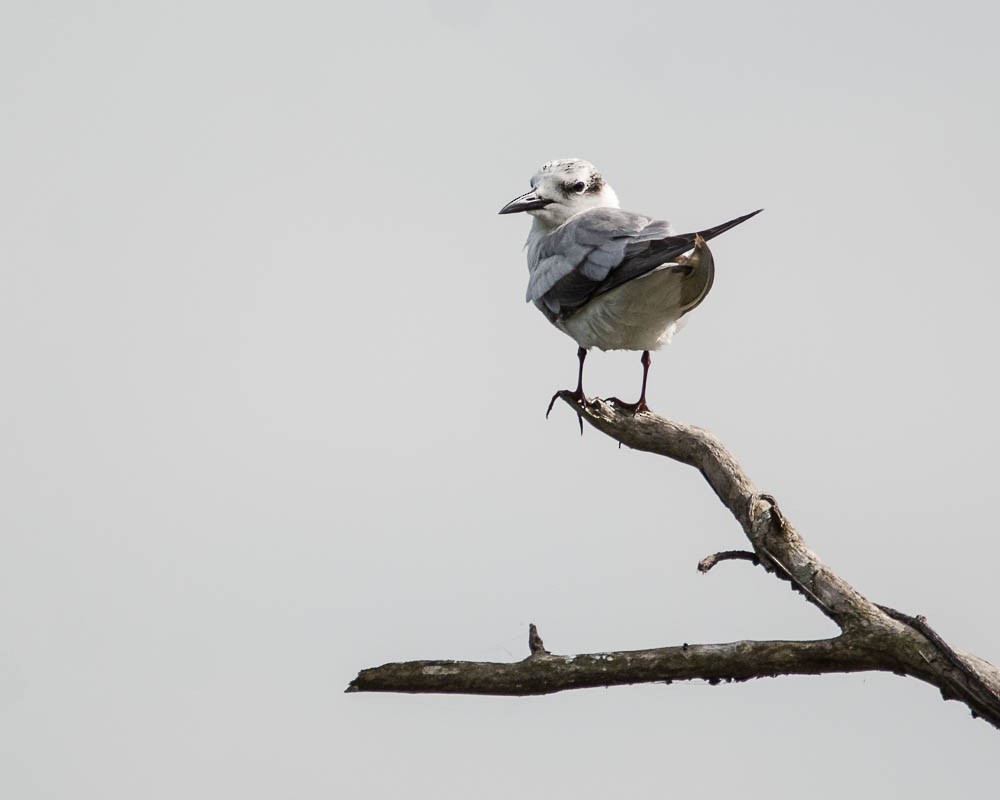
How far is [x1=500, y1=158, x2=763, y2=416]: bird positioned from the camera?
11758 millimetres

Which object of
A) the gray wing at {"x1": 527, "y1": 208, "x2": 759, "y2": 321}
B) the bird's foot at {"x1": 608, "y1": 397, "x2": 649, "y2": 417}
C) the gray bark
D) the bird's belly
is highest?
the gray wing at {"x1": 527, "y1": 208, "x2": 759, "y2": 321}

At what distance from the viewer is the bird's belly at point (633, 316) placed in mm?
11984

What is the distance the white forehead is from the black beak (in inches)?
9.2

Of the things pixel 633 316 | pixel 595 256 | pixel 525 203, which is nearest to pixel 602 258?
pixel 595 256

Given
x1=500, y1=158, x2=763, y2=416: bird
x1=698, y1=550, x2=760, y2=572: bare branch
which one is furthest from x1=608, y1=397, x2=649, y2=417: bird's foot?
x1=698, y1=550, x2=760, y2=572: bare branch

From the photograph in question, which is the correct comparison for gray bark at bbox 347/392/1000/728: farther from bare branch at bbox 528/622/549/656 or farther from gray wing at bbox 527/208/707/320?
gray wing at bbox 527/208/707/320

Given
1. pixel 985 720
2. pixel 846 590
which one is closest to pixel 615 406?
pixel 846 590

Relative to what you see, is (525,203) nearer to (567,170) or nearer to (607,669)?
(567,170)

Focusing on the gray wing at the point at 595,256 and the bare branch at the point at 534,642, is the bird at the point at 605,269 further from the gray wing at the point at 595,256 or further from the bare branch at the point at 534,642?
the bare branch at the point at 534,642

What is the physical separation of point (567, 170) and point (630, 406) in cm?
334

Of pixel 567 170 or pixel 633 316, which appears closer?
pixel 633 316

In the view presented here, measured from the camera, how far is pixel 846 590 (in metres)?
9.70

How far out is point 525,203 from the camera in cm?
1470

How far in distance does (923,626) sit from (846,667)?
562mm
